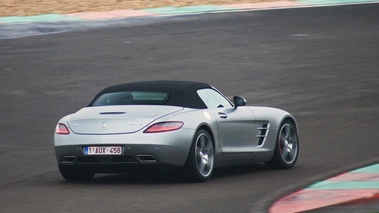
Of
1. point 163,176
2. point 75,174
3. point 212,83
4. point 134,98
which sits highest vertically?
point 134,98

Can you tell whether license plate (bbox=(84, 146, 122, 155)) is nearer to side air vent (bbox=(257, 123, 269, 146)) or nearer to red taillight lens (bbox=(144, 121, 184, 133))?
red taillight lens (bbox=(144, 121, 184, 133))

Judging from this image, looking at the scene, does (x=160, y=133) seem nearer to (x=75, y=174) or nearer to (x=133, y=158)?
(x=133, y=158)

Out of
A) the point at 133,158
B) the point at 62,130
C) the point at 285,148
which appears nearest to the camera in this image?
the point at 133,158

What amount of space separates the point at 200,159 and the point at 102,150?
113 cm

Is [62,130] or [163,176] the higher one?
[62,130]

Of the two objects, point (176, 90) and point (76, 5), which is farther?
point (76, 5)

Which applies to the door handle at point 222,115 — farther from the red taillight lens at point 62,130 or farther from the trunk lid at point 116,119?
the red taillight lens at point 62,130

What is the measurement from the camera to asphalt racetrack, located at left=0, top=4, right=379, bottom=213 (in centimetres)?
1098

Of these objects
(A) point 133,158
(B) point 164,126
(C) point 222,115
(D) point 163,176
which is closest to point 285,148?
(C) point 222,115

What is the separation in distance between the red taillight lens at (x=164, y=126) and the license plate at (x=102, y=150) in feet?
1.19

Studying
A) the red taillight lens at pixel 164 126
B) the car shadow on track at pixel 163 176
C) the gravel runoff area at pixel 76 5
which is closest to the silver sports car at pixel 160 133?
the red taillight lens at pixel 164 126

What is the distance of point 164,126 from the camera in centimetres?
1152

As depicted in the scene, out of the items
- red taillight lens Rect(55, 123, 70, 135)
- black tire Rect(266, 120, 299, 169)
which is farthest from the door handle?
red taillight lens Rect(55, 123, 70, 135)

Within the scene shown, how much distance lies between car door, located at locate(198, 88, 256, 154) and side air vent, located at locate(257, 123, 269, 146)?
0.36 ft
